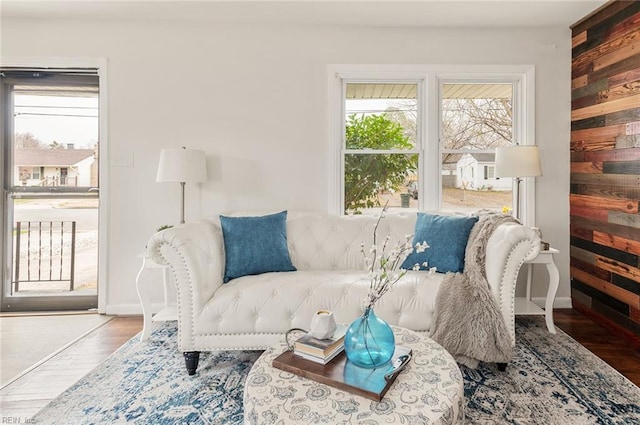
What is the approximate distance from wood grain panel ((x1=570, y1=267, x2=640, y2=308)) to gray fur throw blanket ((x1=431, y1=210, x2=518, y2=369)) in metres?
1.25

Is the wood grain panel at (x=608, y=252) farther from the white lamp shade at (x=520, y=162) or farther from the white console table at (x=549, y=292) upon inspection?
the white lamp shade at (x=520, y=162)

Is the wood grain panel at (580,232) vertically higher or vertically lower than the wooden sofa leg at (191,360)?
higher

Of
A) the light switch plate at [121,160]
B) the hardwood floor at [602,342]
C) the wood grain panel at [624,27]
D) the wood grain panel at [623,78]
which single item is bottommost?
the hardwood floor at [602,342]

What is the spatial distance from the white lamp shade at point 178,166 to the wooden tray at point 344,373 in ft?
5.75

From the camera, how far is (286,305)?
206 cm

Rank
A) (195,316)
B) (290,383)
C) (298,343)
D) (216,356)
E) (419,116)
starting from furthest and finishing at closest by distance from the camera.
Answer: (419,116) → (216,356) → (195,316) → (298,343) → (290,383)

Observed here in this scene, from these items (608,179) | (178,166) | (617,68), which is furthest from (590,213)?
(178,166)

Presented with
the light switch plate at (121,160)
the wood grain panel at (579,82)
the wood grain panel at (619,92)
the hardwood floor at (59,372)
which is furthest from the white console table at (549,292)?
the light switch plate at (121,160)

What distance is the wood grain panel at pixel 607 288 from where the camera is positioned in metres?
2.52

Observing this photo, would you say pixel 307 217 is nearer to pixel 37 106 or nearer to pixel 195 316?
pixel 195 316

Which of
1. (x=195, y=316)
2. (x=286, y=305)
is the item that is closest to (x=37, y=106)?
(x=195, y=316)

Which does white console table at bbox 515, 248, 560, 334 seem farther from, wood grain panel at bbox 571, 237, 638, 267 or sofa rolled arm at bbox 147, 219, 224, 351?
sofa rolled arm at bbox 147, 219, 224, 351

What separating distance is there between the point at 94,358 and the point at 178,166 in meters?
1.39

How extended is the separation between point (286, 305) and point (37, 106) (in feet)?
9.72
